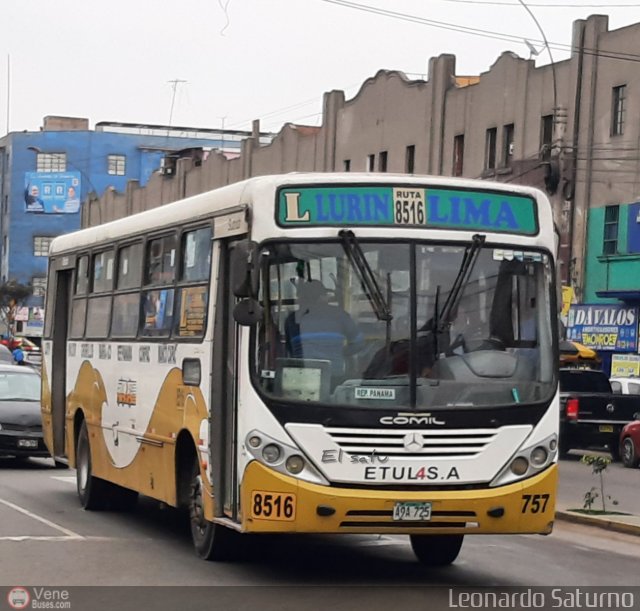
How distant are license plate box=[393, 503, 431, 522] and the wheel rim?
211cm

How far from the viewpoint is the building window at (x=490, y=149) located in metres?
45.2

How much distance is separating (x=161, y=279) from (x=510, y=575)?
406 centimetres

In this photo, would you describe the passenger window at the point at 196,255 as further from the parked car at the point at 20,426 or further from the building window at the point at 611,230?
the building window at the point at 611,230

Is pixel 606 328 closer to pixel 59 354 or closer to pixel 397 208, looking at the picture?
pixel 59 354

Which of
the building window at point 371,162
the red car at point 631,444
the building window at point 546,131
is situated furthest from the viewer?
the building window at point 371,162

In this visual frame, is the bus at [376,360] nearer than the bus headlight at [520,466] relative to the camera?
Yes

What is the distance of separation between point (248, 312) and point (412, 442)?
148 centimetres

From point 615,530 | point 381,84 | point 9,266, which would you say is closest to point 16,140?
point 9,266

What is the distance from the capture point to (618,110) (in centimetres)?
4003

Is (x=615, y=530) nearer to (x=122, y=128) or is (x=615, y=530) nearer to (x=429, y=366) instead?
(x=429, y=366)

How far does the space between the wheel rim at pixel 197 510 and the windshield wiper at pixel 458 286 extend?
250cm

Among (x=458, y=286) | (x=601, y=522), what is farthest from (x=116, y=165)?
(x=458, y=286)

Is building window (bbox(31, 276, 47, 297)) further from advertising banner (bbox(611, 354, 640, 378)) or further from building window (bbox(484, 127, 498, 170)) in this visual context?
advertising banner (bbox(611, 354, 640, 378))

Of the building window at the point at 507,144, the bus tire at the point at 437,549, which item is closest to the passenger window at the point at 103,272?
the bus tire at the point at 437,549
